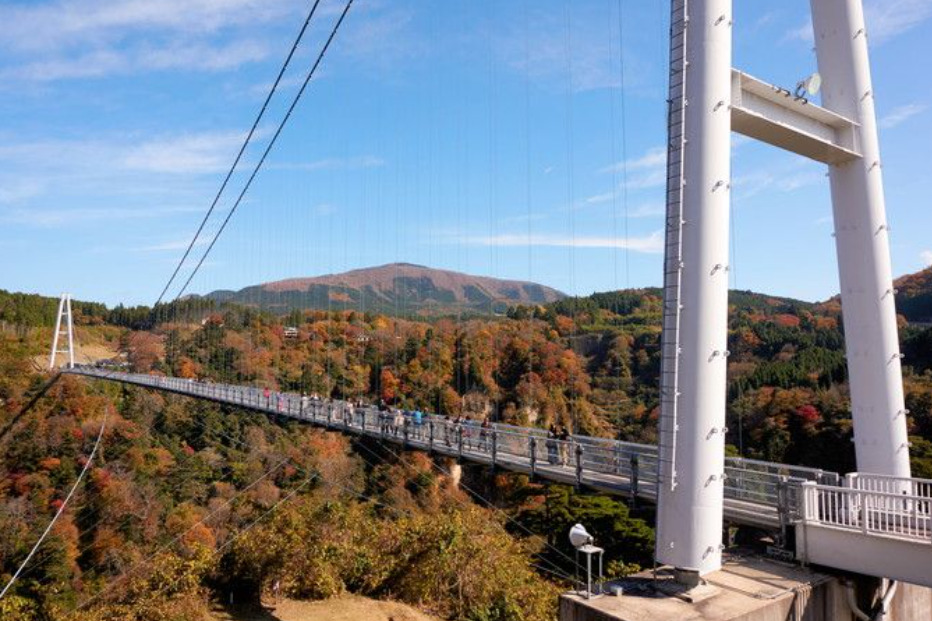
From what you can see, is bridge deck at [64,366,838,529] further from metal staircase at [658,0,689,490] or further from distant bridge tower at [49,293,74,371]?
distant bridge tower at [49,293,74,371]

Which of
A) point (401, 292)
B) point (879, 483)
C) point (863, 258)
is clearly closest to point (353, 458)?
point (879, 483)

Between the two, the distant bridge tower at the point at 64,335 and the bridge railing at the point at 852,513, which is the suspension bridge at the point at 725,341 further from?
the distant bridge tower at the point at 64,335

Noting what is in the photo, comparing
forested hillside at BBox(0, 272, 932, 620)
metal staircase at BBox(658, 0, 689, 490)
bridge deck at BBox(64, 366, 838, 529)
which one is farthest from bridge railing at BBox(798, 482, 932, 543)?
forested hillside at BBox(0, 272, 932, 620)

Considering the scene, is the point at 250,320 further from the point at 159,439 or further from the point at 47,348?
the point at 47,348

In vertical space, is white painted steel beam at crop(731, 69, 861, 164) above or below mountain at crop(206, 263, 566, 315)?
below

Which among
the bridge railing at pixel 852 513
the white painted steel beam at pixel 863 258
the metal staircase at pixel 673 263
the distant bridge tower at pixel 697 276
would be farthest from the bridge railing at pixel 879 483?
the metal staircase at pixel 673 263

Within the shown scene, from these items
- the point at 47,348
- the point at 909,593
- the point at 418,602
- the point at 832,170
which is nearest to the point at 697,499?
the point at 909,593
